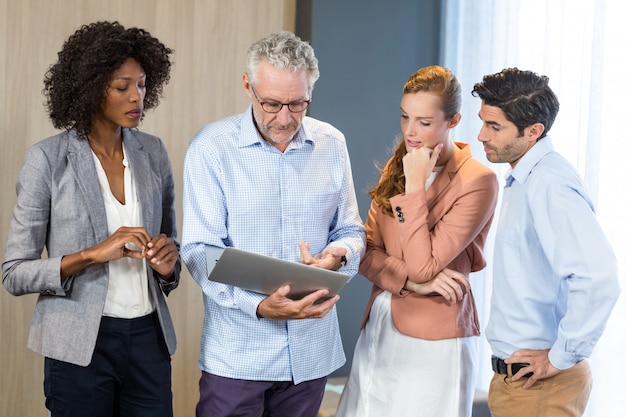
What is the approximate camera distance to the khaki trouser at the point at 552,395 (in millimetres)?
2174

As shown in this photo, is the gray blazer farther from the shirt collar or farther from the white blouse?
the shirt collar

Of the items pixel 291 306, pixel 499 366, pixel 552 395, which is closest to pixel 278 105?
pixel 291 306

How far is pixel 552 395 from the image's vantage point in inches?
85.7

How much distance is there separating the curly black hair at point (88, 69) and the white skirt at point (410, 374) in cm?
107

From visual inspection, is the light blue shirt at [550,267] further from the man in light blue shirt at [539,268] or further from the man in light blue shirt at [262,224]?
the man in light blue shirt at [262,224]

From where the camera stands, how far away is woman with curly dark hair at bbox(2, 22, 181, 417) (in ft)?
7.23

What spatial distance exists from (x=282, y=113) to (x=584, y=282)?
36.1 inches

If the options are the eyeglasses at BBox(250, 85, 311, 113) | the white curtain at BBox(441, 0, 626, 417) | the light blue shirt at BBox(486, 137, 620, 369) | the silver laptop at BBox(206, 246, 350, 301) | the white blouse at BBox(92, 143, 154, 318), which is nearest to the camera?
the silver laptop at BBox(206, 246, 350, 301)

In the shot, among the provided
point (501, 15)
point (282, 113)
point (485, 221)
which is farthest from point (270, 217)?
point (501, 15)

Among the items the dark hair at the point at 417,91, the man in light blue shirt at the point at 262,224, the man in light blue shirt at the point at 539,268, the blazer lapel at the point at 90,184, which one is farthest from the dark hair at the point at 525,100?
the blazer lapel at the point at 90,184

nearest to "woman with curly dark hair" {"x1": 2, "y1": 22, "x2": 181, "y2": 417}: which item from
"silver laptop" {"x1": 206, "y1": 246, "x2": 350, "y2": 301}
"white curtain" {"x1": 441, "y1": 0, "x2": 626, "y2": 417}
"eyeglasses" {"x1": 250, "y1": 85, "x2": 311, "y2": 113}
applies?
"silver laptop" {"x1": 206, "y1": 246, "x2": 350, "y2": 301}

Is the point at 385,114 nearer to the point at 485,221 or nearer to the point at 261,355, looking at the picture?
the point at 485,221

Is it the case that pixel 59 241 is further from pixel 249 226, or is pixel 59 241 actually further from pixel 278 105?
pixel 278 105

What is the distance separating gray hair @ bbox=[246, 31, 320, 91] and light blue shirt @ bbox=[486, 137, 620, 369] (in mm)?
675
